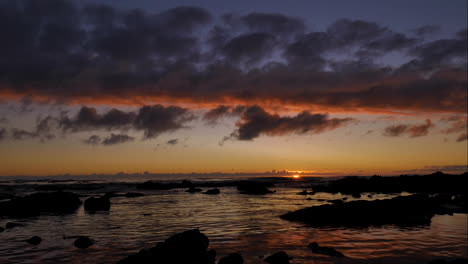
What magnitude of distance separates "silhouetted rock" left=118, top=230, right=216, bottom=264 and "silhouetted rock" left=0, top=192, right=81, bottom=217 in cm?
3539

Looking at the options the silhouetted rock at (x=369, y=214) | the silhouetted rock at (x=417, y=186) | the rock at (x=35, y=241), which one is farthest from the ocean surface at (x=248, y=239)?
the silhouetted rock at (x=417, y=186)

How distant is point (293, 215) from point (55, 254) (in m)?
23.9

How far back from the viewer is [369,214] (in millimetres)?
34969

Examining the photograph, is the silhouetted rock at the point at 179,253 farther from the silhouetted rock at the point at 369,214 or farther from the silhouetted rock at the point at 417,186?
the silhouetted rock at the point at 417,186

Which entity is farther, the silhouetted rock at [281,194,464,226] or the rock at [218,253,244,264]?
the silhouetted rock at [281,194,464,226]

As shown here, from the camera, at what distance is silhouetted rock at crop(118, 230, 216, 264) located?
17.2 metres

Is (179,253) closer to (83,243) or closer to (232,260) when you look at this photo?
(232,260)

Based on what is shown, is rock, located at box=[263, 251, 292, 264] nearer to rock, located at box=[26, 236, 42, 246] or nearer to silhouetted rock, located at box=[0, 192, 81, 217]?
rock, located at box=[26, 236, 42, 246]

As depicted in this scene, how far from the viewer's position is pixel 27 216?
42812mm

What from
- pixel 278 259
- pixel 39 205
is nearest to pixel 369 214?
pixel 278 259

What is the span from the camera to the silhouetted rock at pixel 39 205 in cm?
4571

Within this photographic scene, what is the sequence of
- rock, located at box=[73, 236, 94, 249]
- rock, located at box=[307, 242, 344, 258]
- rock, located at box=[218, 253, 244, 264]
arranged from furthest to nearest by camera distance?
rock, located at box=[73, 236, 94, 249]
rock, located at box=[307, 242, 344, 258]
rock, located at box=[218, 253, 244, 264]

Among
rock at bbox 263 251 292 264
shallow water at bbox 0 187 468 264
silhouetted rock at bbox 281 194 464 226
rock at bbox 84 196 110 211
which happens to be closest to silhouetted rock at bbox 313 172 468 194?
silhouetted rock at bbox 281 194 464 226

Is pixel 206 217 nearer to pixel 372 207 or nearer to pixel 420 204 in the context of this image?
pixel 372 207
